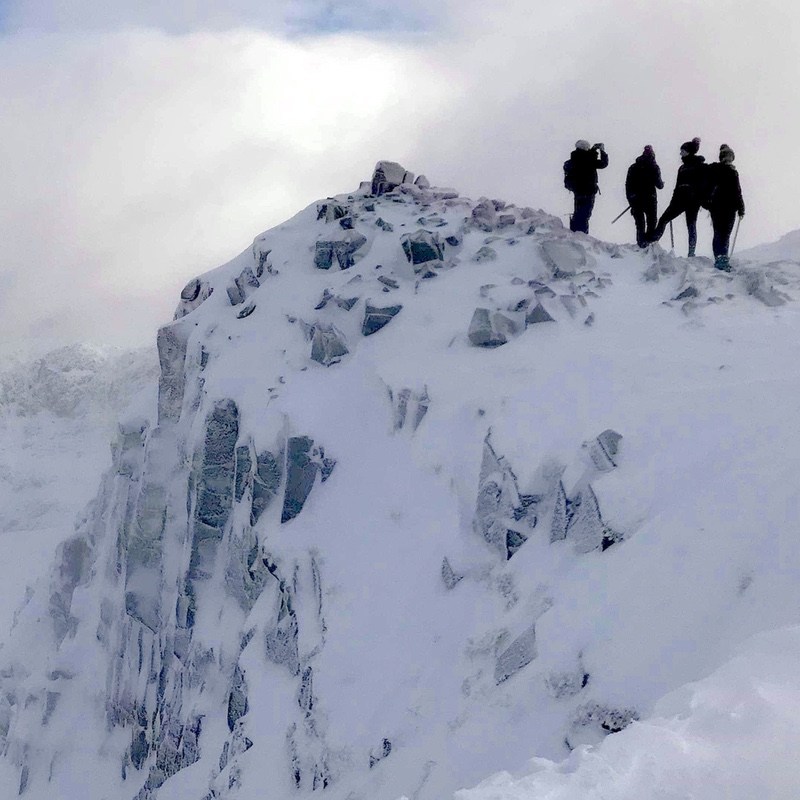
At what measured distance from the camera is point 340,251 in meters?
16.1

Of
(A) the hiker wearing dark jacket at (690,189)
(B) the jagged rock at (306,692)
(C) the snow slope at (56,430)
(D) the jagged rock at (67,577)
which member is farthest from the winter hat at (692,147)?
(C) the snow slope at (56,430)

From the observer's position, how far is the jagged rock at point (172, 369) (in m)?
17.3

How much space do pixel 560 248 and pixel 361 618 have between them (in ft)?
21.1

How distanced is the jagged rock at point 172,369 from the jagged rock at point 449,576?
8510 mm

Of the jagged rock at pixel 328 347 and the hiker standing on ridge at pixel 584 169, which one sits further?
the hiker standing on ridge at pixel 584 169

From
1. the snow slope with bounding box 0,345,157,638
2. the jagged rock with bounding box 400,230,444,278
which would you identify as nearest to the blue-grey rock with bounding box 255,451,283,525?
the jagged rock with bounding box 400,230,444,278

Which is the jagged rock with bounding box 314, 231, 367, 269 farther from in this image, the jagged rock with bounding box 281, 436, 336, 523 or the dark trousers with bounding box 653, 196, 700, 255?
the dark trousers with bounding box 653, 196, 700, 255

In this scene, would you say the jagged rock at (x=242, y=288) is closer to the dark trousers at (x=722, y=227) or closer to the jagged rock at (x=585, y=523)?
the dark trousers at (x=722, y=227)

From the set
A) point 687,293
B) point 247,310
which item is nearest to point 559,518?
point 687,293

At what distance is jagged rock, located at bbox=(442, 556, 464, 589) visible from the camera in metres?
9.80

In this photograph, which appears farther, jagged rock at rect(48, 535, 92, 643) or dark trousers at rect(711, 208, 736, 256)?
jagged rock at rect(48, 535, 92, 643)

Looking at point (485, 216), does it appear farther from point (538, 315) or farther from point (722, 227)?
point (538, 315)

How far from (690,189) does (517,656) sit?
10.3 meters

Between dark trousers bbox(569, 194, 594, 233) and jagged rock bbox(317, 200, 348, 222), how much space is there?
13.2 feet
